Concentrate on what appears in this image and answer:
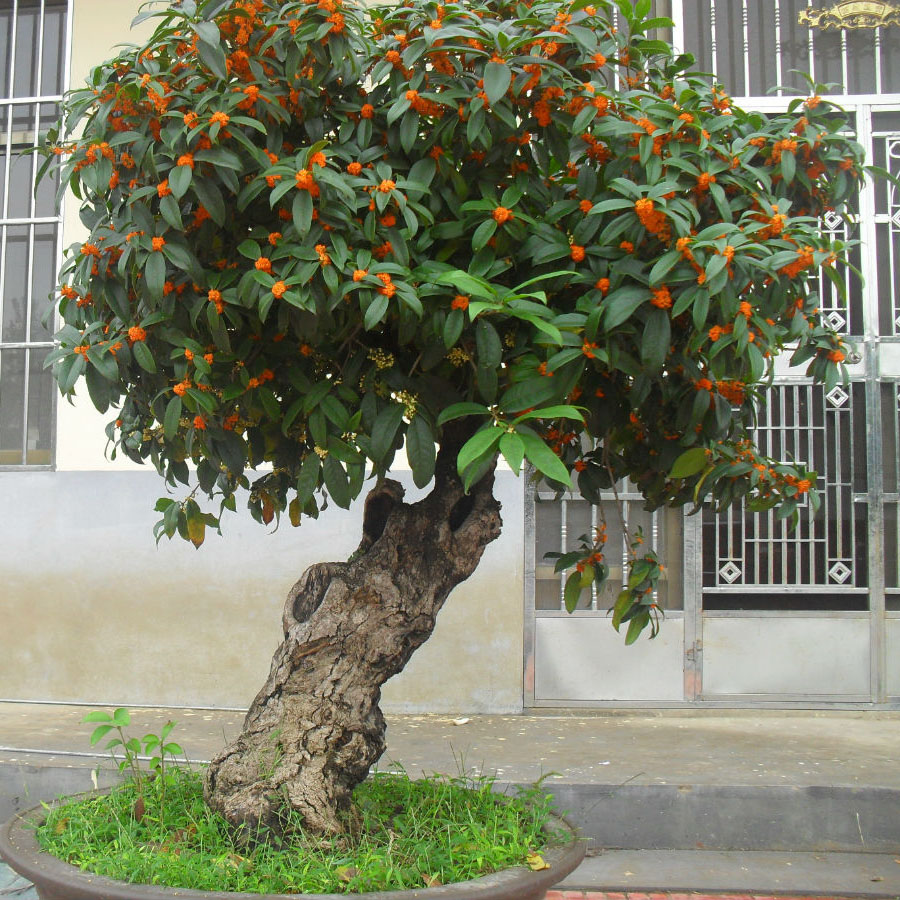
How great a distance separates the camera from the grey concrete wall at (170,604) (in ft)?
21.8

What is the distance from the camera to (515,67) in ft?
7.48

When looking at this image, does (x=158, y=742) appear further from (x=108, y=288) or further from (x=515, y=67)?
(x=515, y=67)

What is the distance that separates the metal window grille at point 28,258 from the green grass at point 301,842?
14.8ft

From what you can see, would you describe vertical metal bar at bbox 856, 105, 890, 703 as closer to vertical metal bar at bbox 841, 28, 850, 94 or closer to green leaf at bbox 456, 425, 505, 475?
vertical metal bar at bbox 841, 28, 850, 94

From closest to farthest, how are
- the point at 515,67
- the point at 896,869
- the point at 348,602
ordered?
the point at 515,67
the point at 348,602
the point at 896,869

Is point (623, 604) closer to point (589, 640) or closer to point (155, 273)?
point (155, 273)

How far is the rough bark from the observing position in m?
2.81

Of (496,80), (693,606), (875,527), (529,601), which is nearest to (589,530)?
(529,601)

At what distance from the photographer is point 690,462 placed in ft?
8.46

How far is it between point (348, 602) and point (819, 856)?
3027 millimetres

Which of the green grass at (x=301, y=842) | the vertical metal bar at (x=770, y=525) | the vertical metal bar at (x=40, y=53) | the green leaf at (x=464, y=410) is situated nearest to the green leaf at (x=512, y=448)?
the green leaf at (x=464, y=410)

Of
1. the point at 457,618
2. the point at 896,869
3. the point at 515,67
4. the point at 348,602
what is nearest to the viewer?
the point at 515,67

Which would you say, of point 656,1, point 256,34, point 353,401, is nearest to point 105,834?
point 353,401

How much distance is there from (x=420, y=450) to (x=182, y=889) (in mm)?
1132
